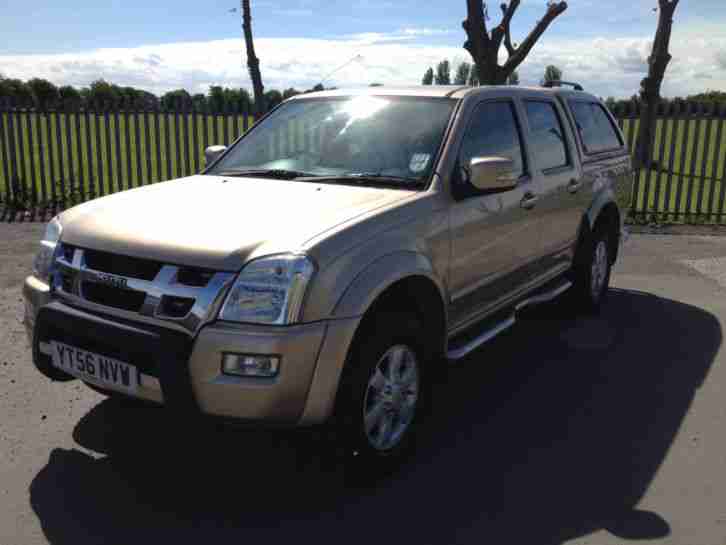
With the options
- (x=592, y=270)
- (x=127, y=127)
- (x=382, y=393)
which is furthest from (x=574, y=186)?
(x=127, y=127)

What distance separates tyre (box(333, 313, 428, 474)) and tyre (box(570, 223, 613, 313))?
2.78 m

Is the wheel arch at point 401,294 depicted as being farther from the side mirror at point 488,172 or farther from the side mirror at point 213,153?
the side mirror at point 213,153

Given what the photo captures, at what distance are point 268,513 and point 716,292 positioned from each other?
224 inches

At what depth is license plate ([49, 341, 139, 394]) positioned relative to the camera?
3012mm

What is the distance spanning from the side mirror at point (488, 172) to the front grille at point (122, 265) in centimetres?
172

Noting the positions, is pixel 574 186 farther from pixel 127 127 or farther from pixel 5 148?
pixel 5 148

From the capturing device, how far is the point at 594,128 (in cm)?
626

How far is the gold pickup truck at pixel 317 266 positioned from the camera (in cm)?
287

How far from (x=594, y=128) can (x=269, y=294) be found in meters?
4.38

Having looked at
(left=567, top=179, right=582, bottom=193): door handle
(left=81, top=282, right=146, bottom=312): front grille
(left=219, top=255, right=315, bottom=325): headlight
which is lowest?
(left=81, top=282, right=146, bottom=312): front grille

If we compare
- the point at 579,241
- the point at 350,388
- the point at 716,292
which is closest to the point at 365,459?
the point at 350,388

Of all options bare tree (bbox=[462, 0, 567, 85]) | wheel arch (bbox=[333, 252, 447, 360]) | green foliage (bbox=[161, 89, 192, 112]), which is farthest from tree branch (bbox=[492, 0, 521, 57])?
wheel arch (bbox=[333, 252, 447, 360])

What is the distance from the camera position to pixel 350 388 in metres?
3.07

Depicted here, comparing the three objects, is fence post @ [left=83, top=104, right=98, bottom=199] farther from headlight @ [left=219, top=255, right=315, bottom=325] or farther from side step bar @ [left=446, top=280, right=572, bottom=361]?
headlight @ [left=219, top=255, right=315, bottom=325]
